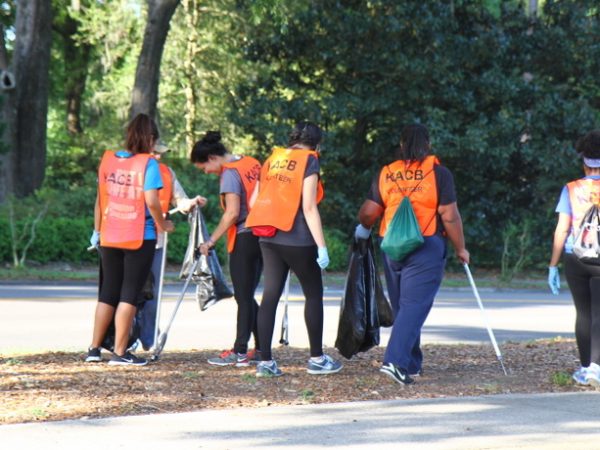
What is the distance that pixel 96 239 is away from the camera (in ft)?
29.4

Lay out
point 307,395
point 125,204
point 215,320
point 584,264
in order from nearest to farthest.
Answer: point 307,395, point 584,264, point 125,204, point 215,320

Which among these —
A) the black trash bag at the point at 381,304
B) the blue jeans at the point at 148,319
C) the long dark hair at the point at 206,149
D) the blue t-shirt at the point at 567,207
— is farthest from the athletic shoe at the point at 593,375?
the blue jeans at the point at 148,319

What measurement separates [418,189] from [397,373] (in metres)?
1.24

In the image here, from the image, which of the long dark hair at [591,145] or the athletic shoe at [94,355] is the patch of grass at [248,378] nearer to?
the athletic shoe at [94,355]

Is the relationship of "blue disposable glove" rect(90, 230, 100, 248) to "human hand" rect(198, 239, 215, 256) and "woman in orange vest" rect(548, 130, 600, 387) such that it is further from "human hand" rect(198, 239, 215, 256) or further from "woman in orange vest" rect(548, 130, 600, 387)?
"woman in orange vest" rect(548, 130, 600, 387)

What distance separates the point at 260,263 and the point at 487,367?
1.94 meters

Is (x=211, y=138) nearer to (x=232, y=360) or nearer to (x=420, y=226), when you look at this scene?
(x=232, y=360)

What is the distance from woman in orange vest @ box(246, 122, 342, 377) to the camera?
8078 millimetres

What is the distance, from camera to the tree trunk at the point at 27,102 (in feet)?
87.0

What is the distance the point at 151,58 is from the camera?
25234 millimetres

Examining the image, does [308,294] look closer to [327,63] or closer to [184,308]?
[184,308]

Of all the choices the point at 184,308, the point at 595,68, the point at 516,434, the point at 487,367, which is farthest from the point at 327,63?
the point at 516,434

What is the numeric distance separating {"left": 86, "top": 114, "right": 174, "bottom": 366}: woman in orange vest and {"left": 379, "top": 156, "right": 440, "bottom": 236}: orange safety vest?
1668 mm

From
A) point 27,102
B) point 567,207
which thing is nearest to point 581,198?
point 567,207
